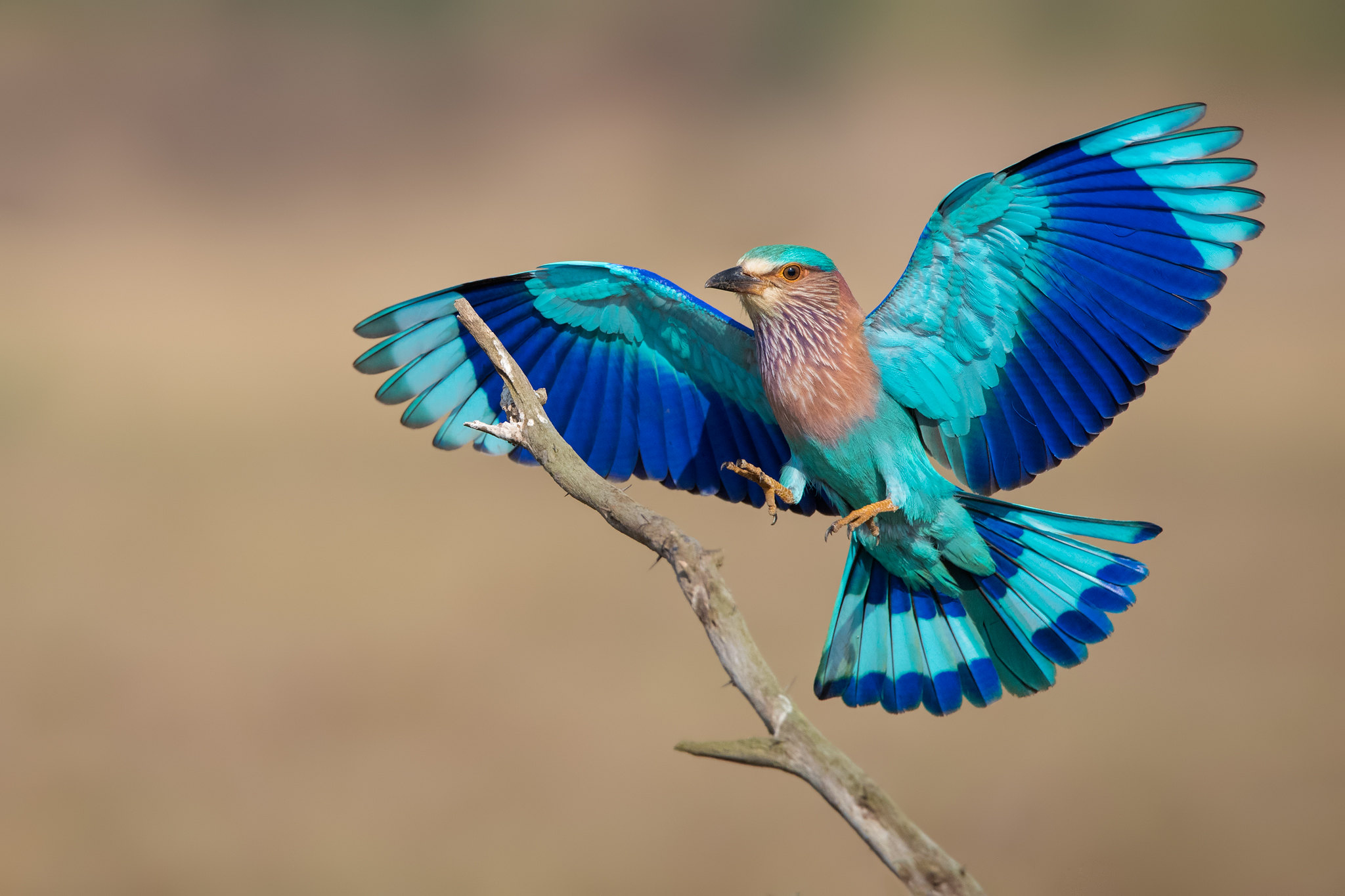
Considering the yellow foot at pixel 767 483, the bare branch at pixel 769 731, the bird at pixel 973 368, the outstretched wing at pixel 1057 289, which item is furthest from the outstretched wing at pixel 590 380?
the bare branch at pixel 769 731

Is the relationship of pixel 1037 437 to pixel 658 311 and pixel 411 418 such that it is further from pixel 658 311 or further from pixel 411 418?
pixel 411 418

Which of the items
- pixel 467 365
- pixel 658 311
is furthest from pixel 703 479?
pixel 467 365

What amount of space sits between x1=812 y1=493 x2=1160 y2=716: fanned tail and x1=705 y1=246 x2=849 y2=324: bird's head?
0.41m

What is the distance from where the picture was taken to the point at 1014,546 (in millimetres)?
1707

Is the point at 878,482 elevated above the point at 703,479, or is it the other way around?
the point at 703,479

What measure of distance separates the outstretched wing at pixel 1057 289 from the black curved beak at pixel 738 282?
0.20 m

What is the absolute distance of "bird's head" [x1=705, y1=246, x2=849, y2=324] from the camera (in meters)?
1.63

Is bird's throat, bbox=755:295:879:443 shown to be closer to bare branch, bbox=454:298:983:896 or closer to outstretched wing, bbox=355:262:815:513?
outstretched wing, bbox=355:262:815:513

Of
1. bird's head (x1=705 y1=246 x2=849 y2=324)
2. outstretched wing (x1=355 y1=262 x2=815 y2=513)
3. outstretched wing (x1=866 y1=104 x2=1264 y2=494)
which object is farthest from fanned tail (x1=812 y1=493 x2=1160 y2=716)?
bird's head (x1=705 y1=246 x2=849 y2=324)

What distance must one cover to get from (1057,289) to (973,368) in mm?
178

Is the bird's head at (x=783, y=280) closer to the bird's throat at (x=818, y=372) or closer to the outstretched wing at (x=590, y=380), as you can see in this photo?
the bird's throat at (x=818, y=372)

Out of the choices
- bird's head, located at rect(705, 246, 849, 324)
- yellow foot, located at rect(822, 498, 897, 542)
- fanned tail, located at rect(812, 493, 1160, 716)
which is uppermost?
bird's head, located at rect(705, 246, 849, 324)

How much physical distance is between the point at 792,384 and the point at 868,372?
5.3 inches

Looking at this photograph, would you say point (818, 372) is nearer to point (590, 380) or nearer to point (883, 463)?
point (883, 463)
